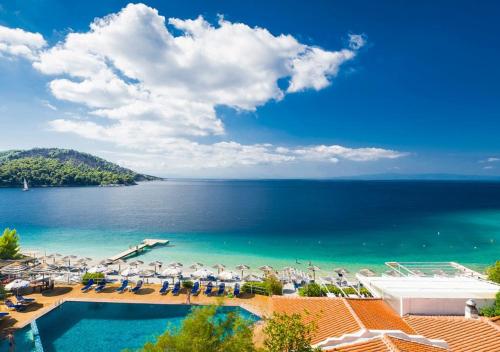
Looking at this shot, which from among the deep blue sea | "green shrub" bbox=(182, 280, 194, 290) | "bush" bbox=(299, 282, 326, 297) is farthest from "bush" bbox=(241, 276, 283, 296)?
the deep blue sea

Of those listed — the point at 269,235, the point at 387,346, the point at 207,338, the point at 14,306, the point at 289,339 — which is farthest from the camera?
the point at 269,235

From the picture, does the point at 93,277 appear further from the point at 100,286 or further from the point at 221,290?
the point at 221,290

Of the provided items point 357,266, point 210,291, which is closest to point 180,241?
point 210,291

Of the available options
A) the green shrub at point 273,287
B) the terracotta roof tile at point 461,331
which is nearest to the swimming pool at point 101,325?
the green shrub at point 273,287

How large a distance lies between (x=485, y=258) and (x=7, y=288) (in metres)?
52.6

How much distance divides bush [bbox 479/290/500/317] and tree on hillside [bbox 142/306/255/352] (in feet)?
45.3

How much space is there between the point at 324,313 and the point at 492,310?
28.7 feet

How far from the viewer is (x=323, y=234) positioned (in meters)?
52.4

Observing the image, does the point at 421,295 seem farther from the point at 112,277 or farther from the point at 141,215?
the point at 141,215

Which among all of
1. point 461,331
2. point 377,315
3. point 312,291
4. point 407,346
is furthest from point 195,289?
point 461,331

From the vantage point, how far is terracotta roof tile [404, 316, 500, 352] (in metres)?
11.0

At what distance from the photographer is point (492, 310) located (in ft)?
46.6

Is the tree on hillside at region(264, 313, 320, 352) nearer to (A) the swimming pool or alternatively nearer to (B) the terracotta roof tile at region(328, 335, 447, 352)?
(B) the terracotta roof tile at region(328, 335, 447, 352)

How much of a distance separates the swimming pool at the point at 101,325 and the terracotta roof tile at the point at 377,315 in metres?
7.57
